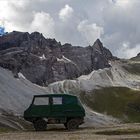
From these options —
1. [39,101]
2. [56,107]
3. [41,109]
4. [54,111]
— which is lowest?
[54,111]

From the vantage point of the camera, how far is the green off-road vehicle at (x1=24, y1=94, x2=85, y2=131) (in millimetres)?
44875

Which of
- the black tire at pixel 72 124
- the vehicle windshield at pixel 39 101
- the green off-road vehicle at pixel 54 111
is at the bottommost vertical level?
the black tire at pixel 72 124

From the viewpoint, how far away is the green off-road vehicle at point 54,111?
44.9 m

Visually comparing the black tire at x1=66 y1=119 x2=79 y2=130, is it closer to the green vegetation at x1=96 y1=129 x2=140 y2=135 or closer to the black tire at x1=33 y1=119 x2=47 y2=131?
the black tire at x1=33 y1=119 x2=47 y2=131

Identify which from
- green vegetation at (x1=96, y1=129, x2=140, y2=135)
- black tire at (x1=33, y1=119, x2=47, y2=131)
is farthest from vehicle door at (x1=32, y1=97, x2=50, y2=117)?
green vegetation at (x1=96, y1=129, x2=140, y2=135)

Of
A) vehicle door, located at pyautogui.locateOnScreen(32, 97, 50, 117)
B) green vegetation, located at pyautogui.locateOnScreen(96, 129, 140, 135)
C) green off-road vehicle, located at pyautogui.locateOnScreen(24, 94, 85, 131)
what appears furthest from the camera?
green off-road vehicle, located at pyautogui.locateOnScreen(24, 94, 85, 131)

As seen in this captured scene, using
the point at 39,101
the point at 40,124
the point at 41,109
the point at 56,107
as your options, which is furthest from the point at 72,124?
the point at 39,101

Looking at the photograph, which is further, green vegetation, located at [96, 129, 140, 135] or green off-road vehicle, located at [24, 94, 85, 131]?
green off-road vehicle, located at [24, 94, 85, 131]

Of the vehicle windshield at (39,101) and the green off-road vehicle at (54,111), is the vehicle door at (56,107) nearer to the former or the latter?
the green off-road vehicle at (54,111)

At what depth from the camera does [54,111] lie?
45.1m

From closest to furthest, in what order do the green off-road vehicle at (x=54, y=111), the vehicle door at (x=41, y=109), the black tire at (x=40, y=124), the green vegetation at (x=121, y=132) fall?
the green vegetation at (x=121, y=132)
the vehicle door at (x=41, y=109)
the green off-road vehicle at (x=54, y=111)
the black tire at (x=40, y=124)

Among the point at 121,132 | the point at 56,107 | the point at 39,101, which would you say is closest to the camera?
the point at 121,132

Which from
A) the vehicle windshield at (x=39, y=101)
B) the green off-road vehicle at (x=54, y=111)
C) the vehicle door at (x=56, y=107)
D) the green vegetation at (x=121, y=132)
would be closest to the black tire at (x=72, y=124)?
the green off-road vehicle at (x=54, y=111)

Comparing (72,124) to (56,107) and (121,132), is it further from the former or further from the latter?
(121,132)
